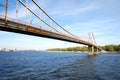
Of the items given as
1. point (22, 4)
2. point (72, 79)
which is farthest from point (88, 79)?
point (22, 4)

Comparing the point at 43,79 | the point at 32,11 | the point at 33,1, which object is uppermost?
the point at 33,1

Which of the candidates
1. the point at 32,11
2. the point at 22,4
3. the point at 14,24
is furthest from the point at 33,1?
the point at 14,24

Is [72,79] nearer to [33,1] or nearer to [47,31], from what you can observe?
[47,31]

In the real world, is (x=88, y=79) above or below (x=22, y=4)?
below

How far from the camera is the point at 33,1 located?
35375 millimetres

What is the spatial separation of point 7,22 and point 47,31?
13711mm

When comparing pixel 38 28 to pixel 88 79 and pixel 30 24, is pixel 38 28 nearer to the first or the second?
pixel 30 24

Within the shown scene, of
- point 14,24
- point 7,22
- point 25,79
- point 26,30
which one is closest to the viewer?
point 25,79

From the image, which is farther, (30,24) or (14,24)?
(30,24)

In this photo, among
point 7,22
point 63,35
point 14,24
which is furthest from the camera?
point 63,35

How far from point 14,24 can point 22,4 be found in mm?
6226

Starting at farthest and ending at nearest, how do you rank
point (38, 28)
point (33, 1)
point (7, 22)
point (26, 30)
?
point (33, 1) → point (38, 28) → point (26, 30) → point (7, 22)

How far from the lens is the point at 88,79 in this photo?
64.0 feet

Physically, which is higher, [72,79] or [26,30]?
[26,30]
